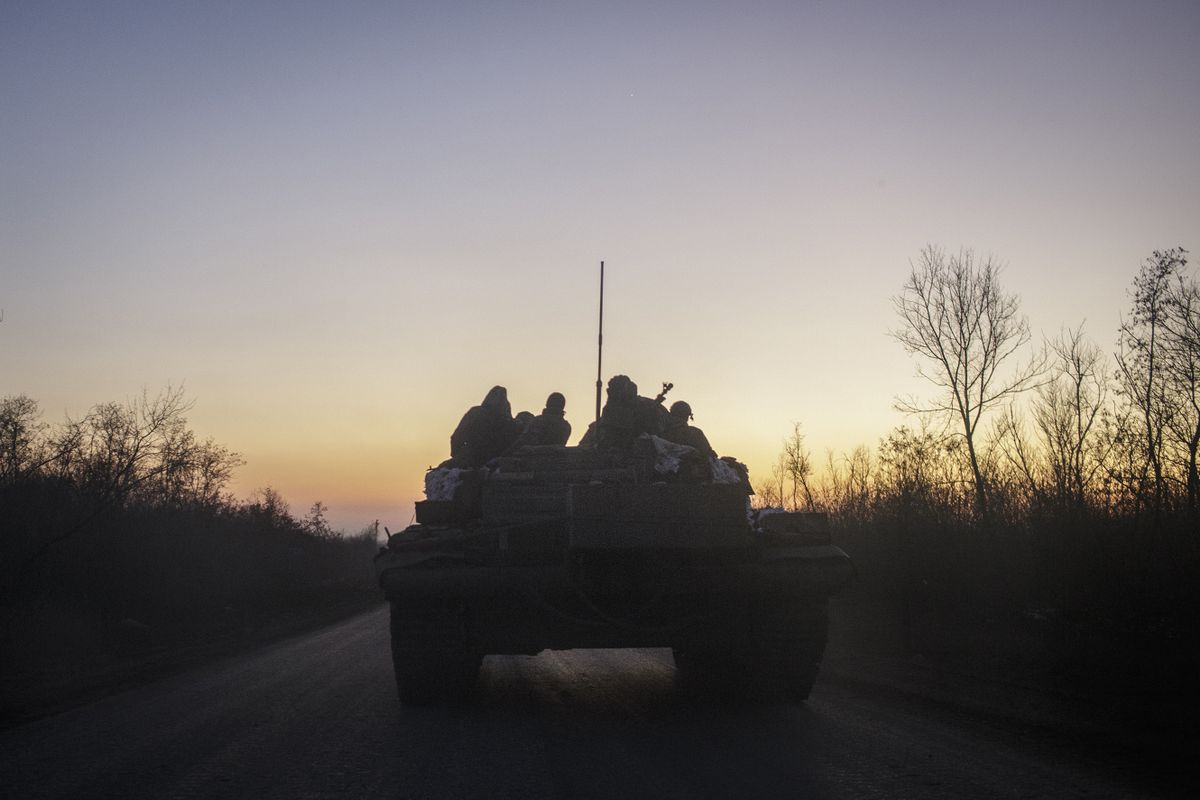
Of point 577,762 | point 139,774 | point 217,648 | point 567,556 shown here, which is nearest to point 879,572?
point 217,648

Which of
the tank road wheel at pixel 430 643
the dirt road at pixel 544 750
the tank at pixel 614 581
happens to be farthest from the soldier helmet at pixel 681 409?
the tank road wheel at pixel 430 643

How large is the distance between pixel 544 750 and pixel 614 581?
1.82 meters

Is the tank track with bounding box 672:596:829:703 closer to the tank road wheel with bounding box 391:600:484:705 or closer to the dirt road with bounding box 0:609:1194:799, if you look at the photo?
the dirt road with bounding box 0:609:1194:799

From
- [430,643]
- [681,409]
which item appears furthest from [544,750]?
[681,409]

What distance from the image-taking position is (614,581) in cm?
842

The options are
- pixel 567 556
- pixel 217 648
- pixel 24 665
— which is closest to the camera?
pixel 567 556

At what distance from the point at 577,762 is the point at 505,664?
6.64m

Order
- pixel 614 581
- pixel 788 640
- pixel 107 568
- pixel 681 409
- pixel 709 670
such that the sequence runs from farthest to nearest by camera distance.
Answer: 1. pixel 107 568
2. pixel 681 409
3. pixel 709 670
4. pixel 788 640
5. pixel 614 581

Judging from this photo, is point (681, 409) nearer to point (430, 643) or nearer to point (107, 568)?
point (430, 643)

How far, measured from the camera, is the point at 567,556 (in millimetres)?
8430

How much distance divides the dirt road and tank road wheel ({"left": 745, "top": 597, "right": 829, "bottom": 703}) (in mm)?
281

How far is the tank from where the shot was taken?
27.2 feet

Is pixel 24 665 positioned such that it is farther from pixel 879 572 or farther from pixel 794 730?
pixel 879 572

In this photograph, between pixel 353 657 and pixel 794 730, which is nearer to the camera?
pixel 794 730
